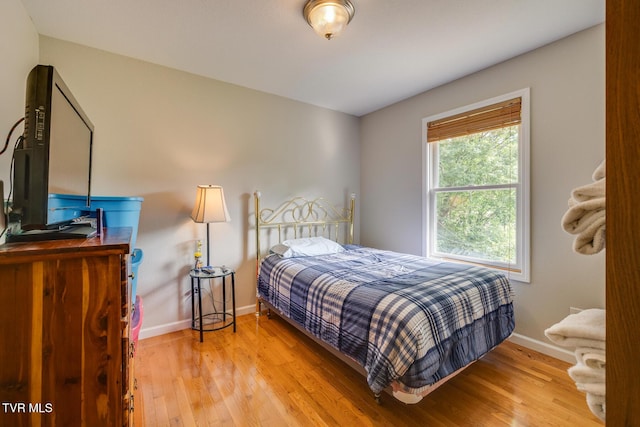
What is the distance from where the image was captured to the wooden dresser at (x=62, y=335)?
30.5 inches

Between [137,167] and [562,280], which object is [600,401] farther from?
[137,167]

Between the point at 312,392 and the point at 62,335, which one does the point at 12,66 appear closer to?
the point at 62,335

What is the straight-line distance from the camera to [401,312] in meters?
1.56

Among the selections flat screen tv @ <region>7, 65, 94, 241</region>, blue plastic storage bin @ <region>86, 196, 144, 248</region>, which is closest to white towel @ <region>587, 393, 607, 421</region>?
flat screen tv @ <region>7, 65, 94, 241</region>

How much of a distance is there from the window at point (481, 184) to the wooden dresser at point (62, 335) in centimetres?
287

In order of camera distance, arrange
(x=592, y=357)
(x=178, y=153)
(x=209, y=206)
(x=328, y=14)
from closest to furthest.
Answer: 1. (x=592, y=357)
2. (x=328, y=14)
3. (x=209, y=206)
4. (x=178, y=153)

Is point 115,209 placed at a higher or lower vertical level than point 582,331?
higher

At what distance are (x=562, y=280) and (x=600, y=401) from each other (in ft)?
7.43

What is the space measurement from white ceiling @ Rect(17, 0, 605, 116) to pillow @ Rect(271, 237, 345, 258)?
1735 mm

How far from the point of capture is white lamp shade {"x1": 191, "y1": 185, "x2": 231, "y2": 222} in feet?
8.14

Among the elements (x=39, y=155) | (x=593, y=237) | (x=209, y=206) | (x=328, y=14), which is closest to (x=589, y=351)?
(x=593, y=237)

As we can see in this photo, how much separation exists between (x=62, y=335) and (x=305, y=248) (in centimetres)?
227

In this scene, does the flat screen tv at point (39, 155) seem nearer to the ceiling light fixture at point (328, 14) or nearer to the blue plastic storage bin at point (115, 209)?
the blue plastic storage bin at point (115, 209)
